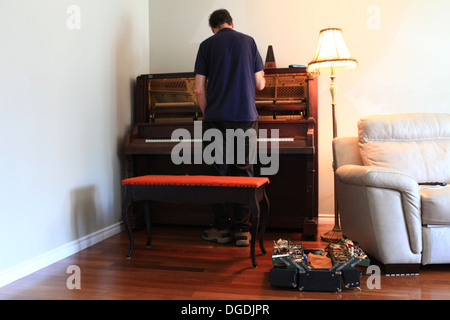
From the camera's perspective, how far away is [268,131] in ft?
11.2

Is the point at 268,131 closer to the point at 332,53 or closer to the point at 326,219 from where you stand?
the point at 332,53

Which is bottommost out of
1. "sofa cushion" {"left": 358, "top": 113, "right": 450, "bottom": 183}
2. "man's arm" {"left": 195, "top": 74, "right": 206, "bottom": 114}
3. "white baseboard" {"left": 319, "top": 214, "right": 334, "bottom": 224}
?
"white baseboard" {"left": 319, "top": 214, "right": 334, "bottom": 224}

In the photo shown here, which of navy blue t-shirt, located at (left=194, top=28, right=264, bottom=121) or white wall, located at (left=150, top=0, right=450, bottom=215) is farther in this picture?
white wall, located at (left=150, top=0, right=450, bottom=215)

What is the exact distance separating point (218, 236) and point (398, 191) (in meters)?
1.37

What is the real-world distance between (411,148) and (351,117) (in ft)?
3.08

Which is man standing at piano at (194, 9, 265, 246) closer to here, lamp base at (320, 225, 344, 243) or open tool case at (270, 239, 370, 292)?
lamp base at (320, 225, 344, 243)

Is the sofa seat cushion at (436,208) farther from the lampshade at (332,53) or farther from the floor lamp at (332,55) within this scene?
the lampshade at (332,53)

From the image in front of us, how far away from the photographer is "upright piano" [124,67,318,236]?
3.31m

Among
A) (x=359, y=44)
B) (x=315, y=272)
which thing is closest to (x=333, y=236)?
(x=315, y=272)

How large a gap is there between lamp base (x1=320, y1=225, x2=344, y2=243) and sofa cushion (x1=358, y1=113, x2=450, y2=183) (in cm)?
66

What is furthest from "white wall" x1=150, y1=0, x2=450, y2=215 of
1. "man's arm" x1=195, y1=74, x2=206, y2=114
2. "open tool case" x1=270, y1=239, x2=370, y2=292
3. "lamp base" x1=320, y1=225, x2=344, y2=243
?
"open tool case" x1=270, y1=239, x2=370, y2=292

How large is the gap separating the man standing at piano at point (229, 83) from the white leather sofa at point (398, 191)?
0.71 m

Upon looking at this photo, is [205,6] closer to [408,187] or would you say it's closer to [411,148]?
[411,148]
